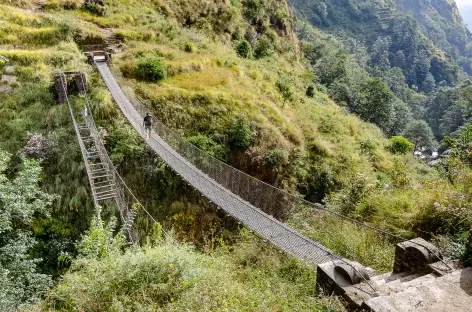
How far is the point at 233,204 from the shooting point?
23.0ft

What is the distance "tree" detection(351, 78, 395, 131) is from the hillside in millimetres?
9238

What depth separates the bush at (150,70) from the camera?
41.5 feet

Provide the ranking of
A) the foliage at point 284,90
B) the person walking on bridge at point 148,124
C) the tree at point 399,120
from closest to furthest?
the person walking on bridge at point 148,124 < the foliage at point 284,90 < the tree at point 399,120

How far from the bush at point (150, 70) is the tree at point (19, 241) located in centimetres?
556

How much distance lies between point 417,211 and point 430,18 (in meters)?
130

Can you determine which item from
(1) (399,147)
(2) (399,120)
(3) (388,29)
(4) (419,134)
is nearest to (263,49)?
(1) (399,147)

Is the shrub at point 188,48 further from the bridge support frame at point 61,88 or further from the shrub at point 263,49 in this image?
the shrub at point 263,49

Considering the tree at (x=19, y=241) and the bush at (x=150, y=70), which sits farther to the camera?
the bush at (x=150, y=70)

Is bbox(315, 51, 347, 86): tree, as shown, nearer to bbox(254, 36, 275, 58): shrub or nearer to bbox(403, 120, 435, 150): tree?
bbox(403, 120, 435, 150): tree

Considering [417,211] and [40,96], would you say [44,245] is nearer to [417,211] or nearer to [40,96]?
[40,96]

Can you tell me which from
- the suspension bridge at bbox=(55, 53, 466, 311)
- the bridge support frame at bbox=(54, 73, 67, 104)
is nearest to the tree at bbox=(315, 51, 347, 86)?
the suspension bridge at bbox=(55, 53, 466, 311)

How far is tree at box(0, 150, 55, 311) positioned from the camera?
236 inches

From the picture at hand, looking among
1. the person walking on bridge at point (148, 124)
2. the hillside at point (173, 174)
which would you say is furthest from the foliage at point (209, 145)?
the person walking on bridge at point (148, 124)

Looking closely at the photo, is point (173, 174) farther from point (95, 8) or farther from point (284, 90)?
point (95, 8)
